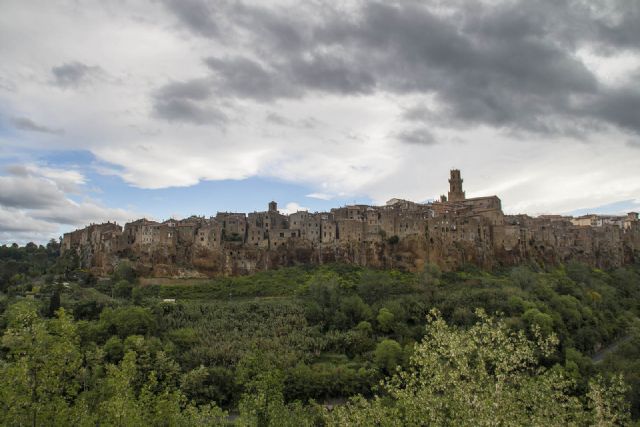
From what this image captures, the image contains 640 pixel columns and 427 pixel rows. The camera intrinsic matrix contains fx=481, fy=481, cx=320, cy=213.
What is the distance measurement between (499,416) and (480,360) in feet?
6.64

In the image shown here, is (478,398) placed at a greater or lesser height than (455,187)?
lesser

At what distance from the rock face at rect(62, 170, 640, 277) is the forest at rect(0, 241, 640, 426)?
107 inches

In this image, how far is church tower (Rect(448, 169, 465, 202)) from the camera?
9719 centimetres

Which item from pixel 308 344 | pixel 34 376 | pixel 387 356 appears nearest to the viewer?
pixel 34 376

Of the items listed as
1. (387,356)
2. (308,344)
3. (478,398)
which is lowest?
(387,356)

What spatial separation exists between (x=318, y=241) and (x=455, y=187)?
3979 centimetres

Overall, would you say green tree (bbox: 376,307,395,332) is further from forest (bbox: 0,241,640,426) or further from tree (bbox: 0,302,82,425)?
tree (bbox: 0,302,82,425)

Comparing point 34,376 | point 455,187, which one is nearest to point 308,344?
point 34,376

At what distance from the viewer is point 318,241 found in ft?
236

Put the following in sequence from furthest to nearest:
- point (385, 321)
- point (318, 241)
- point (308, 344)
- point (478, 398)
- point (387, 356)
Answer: point (318, 241)
point (385, 321)
point (308, 344)
point (387, 356)
point (478, 398)

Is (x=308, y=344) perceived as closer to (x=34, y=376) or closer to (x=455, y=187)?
(x=34, y=376)

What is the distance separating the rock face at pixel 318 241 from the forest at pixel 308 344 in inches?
107

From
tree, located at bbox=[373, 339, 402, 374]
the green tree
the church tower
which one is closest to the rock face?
the church tower

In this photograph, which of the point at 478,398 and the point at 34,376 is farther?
the point at 34,376
